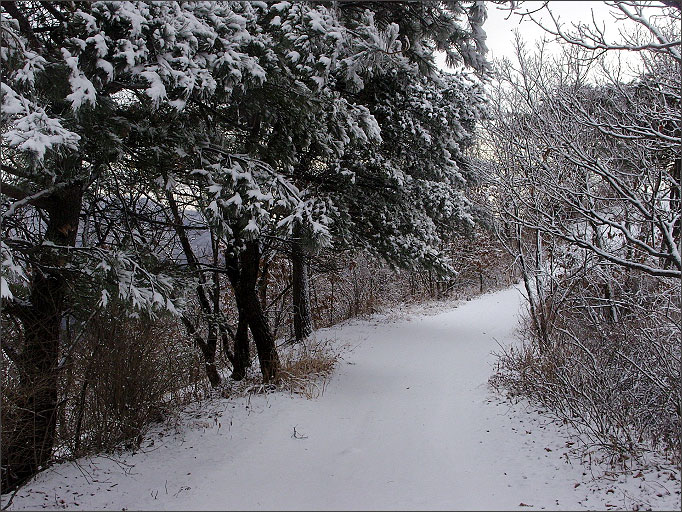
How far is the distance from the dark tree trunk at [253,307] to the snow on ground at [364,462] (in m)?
0.65

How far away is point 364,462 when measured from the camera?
359 cm

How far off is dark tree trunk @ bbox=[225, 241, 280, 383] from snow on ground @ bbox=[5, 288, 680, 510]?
2.12 feet

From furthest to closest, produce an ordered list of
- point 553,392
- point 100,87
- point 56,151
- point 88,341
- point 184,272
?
1. point 184,272
2. point 553,392
3. point 88,341
4. point 100,87
5. point 56,151

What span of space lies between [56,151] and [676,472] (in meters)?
4.41

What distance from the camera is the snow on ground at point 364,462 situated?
9.50 feet

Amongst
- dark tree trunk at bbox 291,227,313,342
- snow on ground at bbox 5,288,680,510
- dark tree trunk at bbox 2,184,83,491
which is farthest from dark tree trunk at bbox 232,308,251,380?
dark tree trunk at bbox 2,184,83,491

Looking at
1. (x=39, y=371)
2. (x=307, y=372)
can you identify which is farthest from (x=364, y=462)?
(x=307, y=372)

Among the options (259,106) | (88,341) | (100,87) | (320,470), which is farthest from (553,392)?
(100,87)

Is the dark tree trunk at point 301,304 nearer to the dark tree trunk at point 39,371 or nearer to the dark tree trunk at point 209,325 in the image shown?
the dark tree trunk at point 209,325

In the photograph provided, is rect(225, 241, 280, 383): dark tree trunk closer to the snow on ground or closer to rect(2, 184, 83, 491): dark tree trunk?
the snow on ground

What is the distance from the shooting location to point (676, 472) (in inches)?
120

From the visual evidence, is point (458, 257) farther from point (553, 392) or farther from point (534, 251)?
point (553, 392)

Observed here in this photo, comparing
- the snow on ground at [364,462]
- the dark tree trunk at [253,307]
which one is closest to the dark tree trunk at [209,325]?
the dark tree trunk at [253,307]

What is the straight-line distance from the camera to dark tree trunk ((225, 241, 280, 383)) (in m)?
6.61
